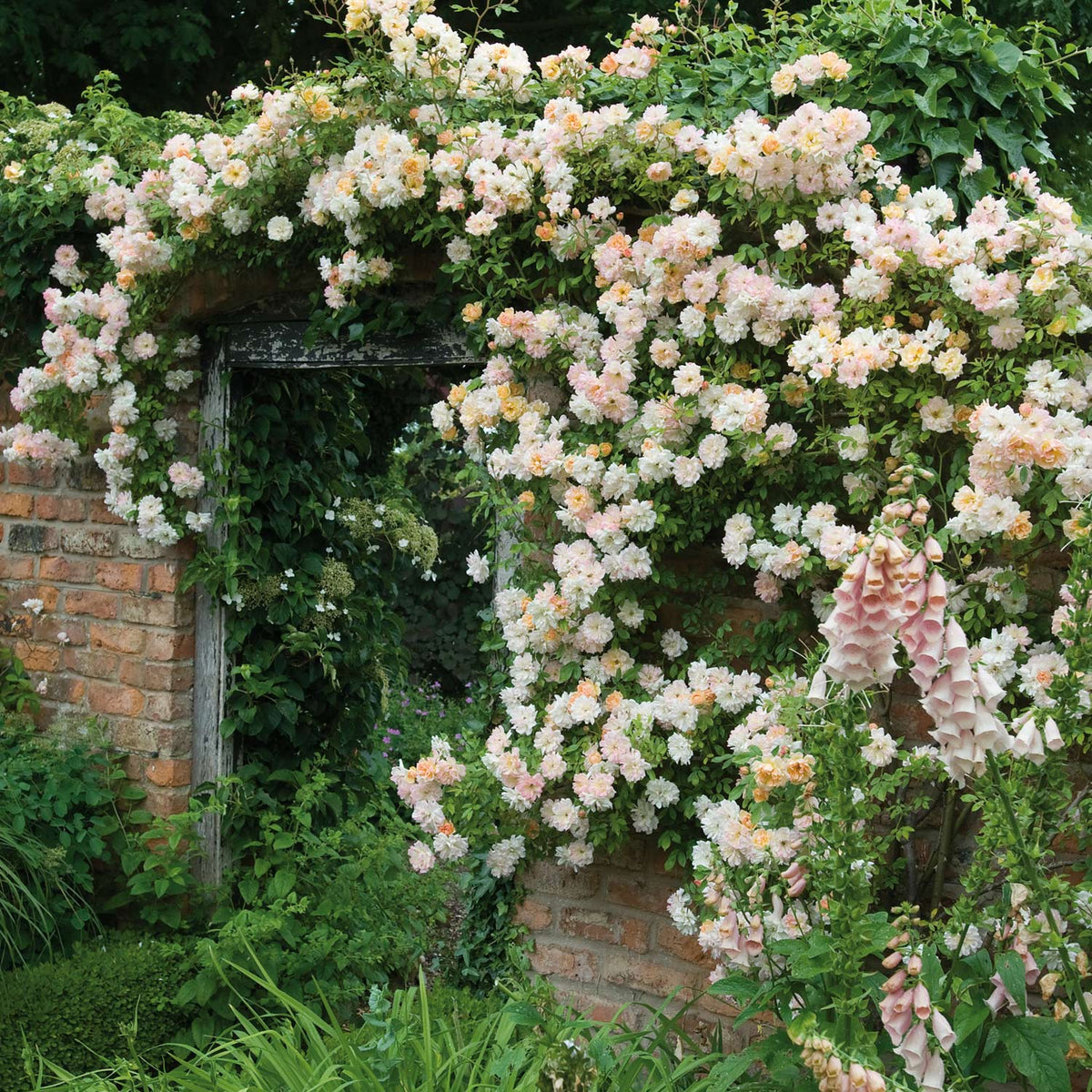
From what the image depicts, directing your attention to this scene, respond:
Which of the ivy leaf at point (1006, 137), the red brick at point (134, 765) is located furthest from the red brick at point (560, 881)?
the ivy leaf at point (1006, 137)

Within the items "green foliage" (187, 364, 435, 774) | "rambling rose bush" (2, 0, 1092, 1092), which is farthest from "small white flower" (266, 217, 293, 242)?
"green foliage" (187, 364, 435, 774)

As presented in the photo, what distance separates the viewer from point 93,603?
4.38 meters

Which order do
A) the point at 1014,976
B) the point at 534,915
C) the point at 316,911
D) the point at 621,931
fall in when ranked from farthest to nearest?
1. the point at 316,911
2. the point at 534,915
3. the point at 621,931
4. the point at 1014,976

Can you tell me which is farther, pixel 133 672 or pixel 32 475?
pixel 32 475

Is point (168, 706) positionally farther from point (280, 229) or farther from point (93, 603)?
point (280, 229)

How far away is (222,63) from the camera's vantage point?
7676 mm

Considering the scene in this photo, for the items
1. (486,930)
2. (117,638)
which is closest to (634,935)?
Result: (486,930)

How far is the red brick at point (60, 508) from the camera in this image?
4.41m

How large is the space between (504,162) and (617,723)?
1496 millimetres

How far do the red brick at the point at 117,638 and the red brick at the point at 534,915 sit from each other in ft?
5.70

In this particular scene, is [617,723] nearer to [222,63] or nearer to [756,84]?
[756,84]

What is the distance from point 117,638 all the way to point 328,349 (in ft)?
4.40

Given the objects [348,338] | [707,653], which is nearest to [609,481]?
[707,653]

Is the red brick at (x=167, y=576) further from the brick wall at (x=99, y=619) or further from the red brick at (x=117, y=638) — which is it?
the red brick at (x=117, y=638)
